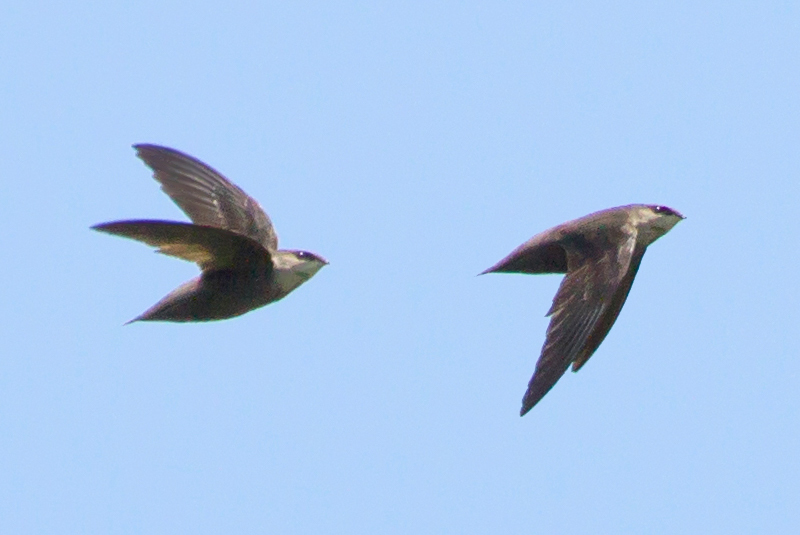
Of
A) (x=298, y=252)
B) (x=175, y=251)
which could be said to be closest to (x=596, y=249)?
(x=298, y=252)

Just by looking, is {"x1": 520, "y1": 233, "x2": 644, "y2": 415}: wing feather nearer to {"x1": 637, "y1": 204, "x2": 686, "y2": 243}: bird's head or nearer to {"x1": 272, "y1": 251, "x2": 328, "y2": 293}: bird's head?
{"x1": 637, "y1": 204, "x2": 686, "y2": 243}: bird's head

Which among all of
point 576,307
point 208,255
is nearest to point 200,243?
point 208,255

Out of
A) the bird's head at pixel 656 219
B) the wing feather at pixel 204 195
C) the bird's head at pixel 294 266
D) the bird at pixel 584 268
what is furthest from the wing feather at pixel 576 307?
the wing feather at pixel 204 195

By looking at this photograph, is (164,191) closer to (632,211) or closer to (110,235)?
(110,235)

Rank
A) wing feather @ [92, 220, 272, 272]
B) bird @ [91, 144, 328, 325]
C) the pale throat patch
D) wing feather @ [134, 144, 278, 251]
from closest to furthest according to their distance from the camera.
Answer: wing feather @ [92, 220, 272, 272], bird @ [91, 144, 328, 325], the pale throat patch, wing feather @ [134, 144, 278, 251]

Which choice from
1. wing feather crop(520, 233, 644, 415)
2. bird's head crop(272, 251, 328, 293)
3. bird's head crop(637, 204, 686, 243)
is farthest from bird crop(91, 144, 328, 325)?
bird's head crop(637, 204, 686, 243)

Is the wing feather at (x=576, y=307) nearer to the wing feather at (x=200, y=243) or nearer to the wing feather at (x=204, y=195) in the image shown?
the wing feather at (x=200, y=243)

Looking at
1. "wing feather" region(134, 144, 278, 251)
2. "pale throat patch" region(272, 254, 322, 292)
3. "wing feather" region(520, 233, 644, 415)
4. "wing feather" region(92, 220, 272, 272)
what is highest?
"wing feather" region(134, 144, 278, 251)
